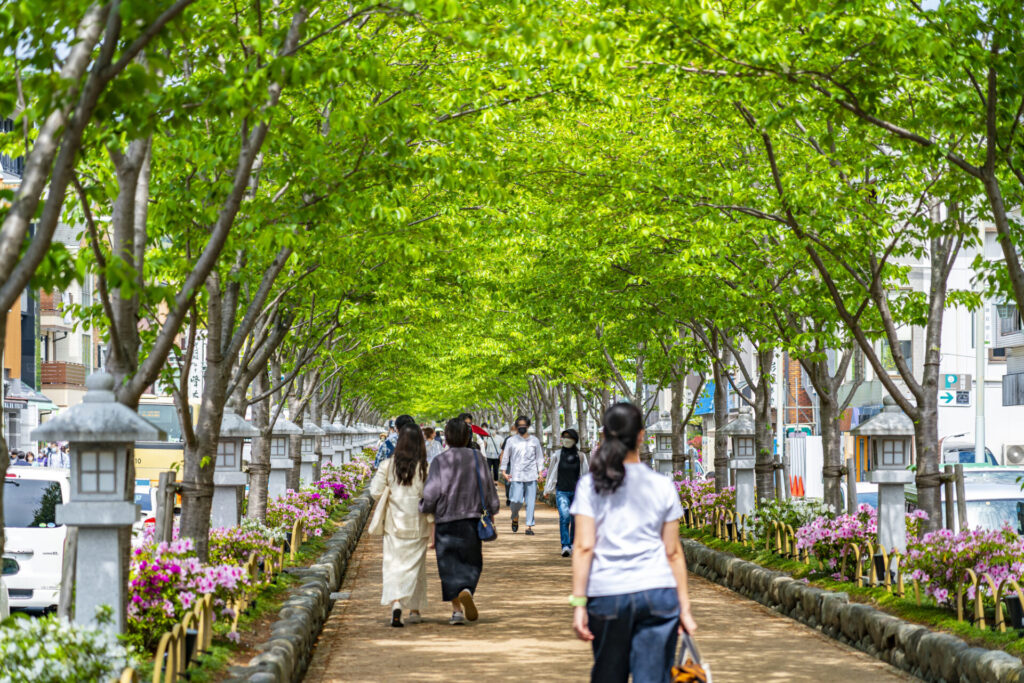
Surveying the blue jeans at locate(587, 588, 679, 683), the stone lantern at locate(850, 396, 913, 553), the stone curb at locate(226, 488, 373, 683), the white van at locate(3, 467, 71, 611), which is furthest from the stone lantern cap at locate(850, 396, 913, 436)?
the blue jeans at locate(587, 588, 679, 683)

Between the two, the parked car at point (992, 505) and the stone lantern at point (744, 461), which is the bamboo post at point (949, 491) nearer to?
the parked car at point (992, 505)

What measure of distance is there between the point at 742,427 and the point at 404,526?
24.0ft

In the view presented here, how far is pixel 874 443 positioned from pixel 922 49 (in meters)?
5.47

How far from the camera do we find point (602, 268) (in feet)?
55.1

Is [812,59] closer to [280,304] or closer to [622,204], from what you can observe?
[622,204]

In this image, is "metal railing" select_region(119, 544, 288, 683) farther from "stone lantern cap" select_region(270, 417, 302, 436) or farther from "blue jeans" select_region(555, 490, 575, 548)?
"stone lantern cap" select_region(270, 417, 302, 436)

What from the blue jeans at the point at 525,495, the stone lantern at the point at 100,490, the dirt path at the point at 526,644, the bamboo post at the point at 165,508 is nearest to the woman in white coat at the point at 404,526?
the dirt path at the point at 526,644

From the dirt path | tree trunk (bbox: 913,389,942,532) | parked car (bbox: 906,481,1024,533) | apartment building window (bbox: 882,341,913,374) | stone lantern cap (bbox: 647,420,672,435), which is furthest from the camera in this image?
apartment building window (bbox: 882,341,913,374)

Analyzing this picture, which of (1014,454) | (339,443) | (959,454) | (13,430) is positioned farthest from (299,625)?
(13,430)

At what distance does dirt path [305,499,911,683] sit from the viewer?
32.0 ft

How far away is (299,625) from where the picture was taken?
9.89 metres

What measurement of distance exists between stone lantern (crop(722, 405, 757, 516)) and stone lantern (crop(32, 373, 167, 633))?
12033 millimetres

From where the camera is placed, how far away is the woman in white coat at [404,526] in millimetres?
12328

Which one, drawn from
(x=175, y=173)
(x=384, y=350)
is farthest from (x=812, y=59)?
(x=384, y=350)
